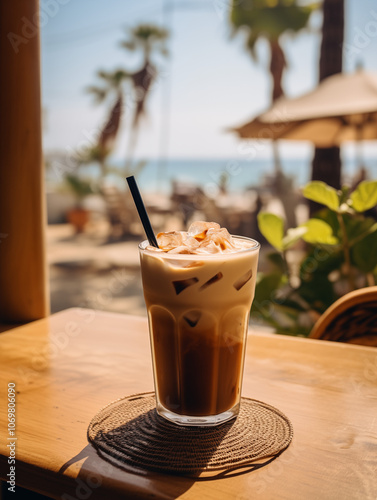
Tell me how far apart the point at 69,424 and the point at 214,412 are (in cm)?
22

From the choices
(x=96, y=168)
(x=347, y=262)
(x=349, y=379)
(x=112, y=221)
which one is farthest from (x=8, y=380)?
(x=96, y=168)

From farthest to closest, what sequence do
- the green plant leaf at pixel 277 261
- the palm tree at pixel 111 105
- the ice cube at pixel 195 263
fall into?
the palm tree at pixel 111 105 < the green plant leaf at pixel 277 261 < the ice cube at pixel 195 263

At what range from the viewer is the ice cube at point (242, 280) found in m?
0.79

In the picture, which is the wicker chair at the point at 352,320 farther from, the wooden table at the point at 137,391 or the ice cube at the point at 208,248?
the ice cube at the point at 208,248

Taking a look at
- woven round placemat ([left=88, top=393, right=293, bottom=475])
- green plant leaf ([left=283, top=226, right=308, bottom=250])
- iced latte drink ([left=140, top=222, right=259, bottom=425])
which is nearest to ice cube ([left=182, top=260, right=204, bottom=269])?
iced latte drink ([left=140, top=222, right=259, bottom=425])

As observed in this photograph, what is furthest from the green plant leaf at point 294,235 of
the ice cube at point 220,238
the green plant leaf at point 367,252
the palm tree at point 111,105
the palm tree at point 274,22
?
the palm tree at point 111,105

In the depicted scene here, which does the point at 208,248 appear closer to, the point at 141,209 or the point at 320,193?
the point at 141,209

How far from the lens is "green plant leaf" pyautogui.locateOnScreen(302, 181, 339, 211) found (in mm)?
1658

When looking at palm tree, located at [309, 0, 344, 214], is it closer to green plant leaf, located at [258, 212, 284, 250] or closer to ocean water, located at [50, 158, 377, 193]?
green plant leaf, located at [258, 212, 284, 250]

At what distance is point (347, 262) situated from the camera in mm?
1952

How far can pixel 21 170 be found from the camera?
130cm

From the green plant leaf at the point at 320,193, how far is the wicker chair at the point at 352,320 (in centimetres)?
51

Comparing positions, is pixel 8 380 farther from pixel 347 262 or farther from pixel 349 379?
pixel 347 262

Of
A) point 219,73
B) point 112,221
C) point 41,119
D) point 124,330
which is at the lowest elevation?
point 112,221
